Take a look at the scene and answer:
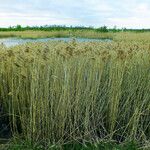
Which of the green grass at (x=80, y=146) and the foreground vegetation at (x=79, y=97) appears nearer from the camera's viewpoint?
the green grass at (x=80, y=146)

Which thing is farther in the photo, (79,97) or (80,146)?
(79,97)

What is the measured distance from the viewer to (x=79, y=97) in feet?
17.8

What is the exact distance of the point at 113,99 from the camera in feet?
18.1

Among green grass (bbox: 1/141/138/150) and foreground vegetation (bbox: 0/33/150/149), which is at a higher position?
foreground vegetation (bbox: 0/33/150/149)

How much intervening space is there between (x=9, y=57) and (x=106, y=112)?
5.04 ft

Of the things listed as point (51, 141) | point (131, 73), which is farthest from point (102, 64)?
point (51, 141)

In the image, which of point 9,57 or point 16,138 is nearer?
point 16,138

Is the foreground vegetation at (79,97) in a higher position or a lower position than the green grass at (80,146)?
higher

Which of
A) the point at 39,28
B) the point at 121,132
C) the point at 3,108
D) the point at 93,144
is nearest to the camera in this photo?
the point at 93,144

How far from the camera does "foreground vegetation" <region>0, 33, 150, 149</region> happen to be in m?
5.39

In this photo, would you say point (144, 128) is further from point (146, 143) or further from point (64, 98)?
point (64, 98)

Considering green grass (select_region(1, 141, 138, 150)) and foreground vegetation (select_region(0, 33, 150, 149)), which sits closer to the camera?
green grass (select_region(1, 141, 138, 150))

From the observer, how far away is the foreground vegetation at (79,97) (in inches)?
212

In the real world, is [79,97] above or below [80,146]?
above
